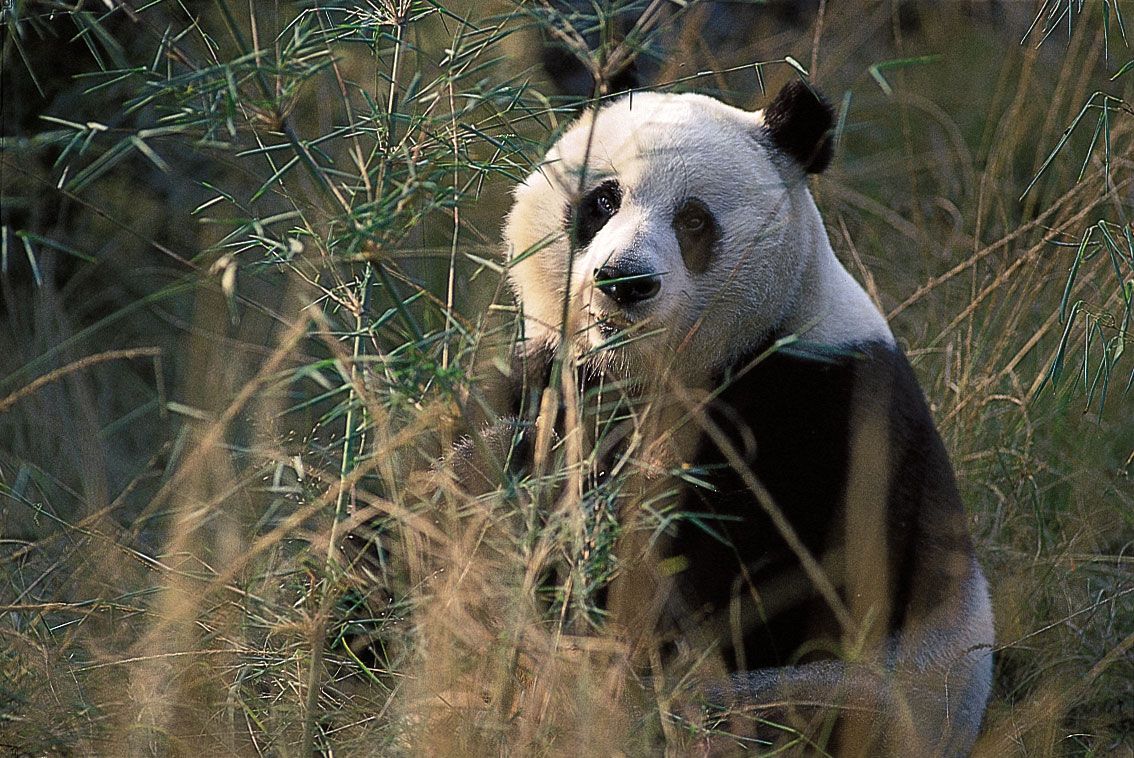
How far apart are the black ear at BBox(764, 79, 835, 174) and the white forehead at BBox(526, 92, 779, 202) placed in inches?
2.1

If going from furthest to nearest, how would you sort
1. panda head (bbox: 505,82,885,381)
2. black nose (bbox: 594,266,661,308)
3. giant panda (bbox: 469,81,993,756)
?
1. panda head (bbox: 505,82,885,381)
2. giant panda (bbox: 469,81,993,756)
3. black nose (bbox: 594,266,661,308)

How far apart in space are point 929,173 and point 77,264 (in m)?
3.89

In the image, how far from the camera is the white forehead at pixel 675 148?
9.40 feet

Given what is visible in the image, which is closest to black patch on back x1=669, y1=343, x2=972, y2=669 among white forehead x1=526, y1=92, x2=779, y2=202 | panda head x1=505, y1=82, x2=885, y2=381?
panda head x1=505, y1=82, x2=885, y2=381

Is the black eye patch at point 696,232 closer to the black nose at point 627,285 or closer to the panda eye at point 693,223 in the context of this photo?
the panda eye at point 693,223

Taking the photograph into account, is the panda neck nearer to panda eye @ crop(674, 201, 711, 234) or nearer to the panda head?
the panda head

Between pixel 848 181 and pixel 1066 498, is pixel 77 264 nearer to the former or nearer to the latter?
pixel 848 181

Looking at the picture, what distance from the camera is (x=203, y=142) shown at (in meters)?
1.88

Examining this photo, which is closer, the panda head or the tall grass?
the tall grass

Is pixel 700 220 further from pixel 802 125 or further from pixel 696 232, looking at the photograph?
pixel 802 125

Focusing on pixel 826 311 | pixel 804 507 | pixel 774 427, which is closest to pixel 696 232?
pixel 826 311

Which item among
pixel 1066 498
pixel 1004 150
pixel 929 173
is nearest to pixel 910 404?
pixel 1066 498

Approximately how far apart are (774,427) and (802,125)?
75cm

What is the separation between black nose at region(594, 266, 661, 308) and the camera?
2.56 metres
